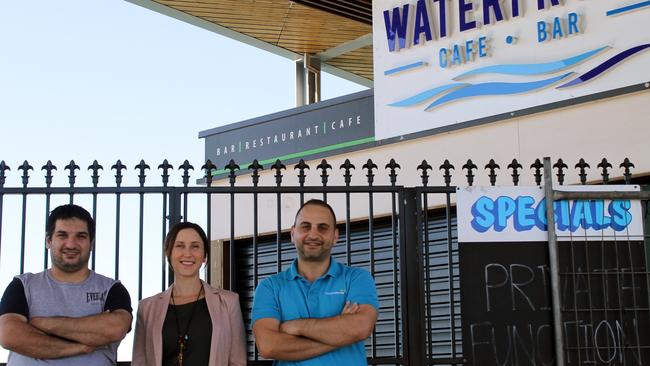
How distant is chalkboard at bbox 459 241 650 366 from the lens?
5473mm

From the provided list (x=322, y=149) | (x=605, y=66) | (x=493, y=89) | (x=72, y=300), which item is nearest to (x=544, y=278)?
(x=72, y=300)

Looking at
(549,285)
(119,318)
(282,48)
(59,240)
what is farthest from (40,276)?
(282,48)

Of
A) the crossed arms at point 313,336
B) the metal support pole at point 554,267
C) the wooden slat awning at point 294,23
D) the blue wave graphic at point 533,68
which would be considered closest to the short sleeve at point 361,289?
the crossed arms at point 313,336

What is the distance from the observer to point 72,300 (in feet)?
15.4

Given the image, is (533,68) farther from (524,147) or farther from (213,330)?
(213,330)

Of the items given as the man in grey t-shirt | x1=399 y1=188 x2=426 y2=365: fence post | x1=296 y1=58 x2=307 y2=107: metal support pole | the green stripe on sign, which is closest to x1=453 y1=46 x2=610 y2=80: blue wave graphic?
the green stripe on sign

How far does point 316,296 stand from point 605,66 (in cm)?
496

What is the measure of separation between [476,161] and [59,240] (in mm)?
6189

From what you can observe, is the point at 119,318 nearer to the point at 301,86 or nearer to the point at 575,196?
the point at 575,196

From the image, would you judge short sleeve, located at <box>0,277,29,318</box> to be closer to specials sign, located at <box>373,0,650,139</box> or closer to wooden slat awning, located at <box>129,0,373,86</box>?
specials sign, located at <box>373,0,650,139</box>

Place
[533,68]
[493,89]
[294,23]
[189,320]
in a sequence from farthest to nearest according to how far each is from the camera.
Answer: [294,23], [493,89], [533,68], [189,320]

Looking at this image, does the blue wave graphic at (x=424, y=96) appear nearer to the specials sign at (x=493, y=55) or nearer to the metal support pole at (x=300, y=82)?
the specials sign at (x=493, y=55)

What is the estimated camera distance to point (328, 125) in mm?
11734

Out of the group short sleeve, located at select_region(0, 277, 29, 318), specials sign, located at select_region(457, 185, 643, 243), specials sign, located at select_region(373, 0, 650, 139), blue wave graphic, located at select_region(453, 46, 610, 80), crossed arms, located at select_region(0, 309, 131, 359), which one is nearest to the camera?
crossed arms, located at select_region(0, 309, 131, 359)
